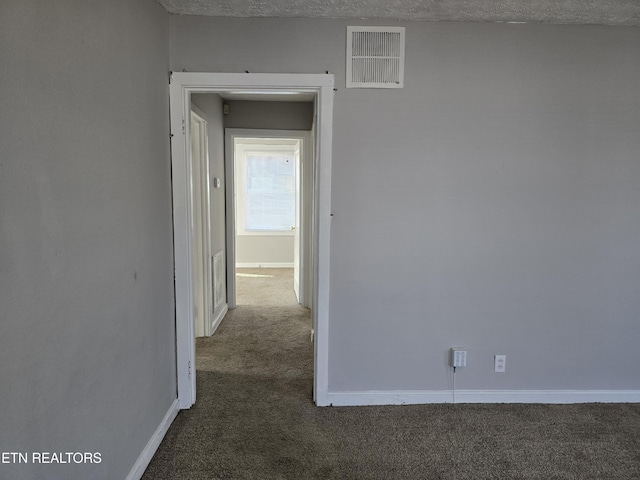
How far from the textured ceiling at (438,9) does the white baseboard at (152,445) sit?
7.63 ft

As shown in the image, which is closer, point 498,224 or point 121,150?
point 121,150

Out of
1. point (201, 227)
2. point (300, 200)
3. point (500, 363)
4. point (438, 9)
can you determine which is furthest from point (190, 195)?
point (300, 200)

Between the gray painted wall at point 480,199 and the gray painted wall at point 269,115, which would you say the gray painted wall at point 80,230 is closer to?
the gray painted wall at point 480,199

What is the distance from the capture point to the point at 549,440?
2.38m

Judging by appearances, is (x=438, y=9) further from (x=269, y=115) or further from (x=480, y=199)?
(x=269, y=115)

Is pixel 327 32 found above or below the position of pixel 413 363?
above

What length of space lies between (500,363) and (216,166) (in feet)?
10.4

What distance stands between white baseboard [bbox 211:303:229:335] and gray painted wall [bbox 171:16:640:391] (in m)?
1.77

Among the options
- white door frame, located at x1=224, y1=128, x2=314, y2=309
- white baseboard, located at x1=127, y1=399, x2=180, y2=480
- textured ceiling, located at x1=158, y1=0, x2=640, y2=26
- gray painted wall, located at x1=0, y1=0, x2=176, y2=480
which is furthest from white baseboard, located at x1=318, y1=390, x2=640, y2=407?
textured ceiling, located at x1=158, y1=0, x2=640, y2=26

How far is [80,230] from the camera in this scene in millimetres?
1495

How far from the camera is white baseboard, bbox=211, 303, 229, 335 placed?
4120 mm

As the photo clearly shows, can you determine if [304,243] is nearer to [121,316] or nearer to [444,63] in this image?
[444,63]

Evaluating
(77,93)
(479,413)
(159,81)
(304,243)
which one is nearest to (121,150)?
(77,93)

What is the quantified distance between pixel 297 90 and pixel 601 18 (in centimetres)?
182
